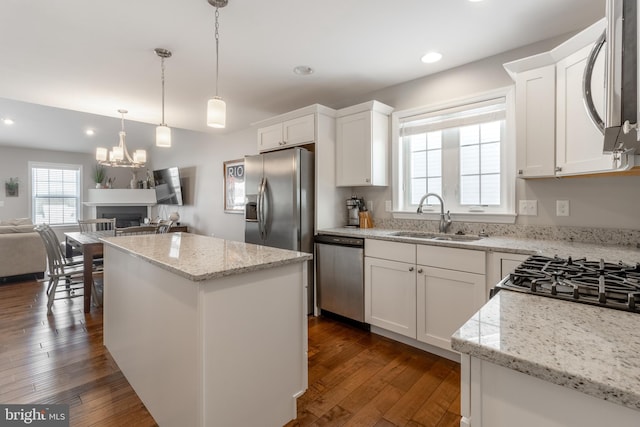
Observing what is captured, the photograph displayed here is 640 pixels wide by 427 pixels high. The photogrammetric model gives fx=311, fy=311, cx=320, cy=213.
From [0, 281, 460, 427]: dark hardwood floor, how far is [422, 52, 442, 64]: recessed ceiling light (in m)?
2.43

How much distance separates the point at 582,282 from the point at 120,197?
28.5ft

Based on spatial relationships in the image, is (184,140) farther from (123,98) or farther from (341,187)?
(341,187)

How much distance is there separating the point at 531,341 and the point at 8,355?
337cm

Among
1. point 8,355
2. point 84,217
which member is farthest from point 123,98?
point 84,217

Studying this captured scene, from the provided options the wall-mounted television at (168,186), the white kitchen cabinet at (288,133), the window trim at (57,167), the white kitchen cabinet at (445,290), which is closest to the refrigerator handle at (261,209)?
the white kitchen cabinet at (288,133)

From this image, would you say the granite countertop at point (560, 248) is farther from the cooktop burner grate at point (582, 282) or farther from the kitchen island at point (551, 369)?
the kitchen island at point (551, 369)

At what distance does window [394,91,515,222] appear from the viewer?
2.60 metres

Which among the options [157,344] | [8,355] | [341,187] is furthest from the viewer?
[341,187]

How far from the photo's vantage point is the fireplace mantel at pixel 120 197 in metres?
7.48

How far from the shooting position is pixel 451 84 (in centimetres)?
284

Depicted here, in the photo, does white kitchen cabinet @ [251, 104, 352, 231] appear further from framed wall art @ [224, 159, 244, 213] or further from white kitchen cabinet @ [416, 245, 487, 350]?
framed wall art @ [224, 159, 244, 213]

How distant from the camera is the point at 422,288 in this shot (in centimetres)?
241

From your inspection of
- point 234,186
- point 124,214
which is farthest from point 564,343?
point 124,214

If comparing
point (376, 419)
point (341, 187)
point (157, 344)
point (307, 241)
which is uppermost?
point (341, 187)
